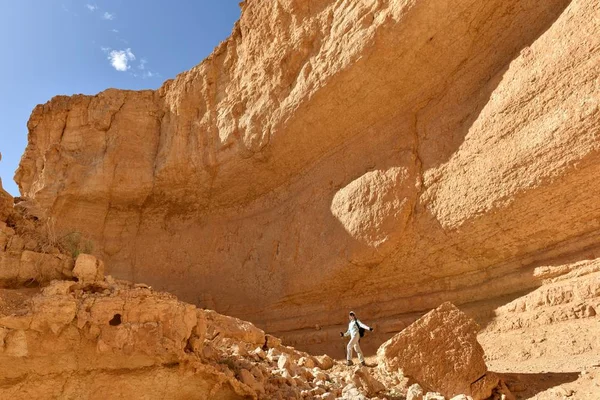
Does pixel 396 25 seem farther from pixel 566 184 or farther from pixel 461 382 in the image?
pixel 461 382

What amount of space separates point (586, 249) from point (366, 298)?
13.8 feet

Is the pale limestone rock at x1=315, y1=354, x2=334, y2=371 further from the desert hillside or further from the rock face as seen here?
the rock face

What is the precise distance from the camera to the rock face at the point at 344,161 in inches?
305

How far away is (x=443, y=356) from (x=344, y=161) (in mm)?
5918

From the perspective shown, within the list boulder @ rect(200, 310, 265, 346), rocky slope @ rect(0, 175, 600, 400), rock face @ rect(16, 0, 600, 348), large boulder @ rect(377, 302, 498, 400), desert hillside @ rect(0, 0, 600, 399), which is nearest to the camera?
rocky slope @ rect(0, 175, 600, 400)

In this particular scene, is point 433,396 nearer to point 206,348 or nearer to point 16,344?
point 206,348

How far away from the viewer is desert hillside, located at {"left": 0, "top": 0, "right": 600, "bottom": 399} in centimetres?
724

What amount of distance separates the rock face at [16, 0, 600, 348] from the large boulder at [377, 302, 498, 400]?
227 cm

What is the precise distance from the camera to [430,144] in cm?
950

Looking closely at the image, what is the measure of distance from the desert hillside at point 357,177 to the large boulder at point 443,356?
1.92ft

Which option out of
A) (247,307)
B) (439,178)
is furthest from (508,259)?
(247,307)

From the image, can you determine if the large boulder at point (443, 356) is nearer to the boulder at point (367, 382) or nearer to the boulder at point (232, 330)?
the boulder at point (367, 382)

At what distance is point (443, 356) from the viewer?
6.05m

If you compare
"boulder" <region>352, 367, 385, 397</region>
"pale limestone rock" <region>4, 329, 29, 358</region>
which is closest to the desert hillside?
"pale limestone rock" <region>4, 329, 29, 358</region>
